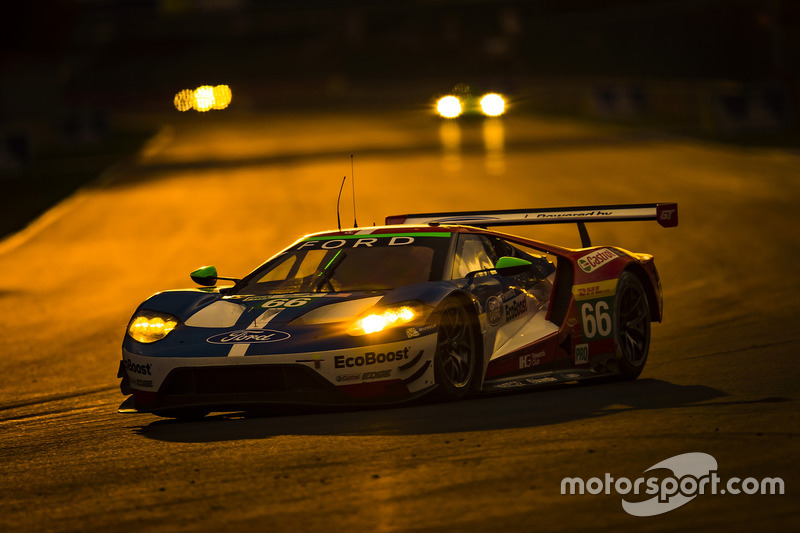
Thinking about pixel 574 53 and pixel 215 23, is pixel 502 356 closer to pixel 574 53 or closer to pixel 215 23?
pixel 574 53

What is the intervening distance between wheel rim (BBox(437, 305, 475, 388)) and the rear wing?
1.48 metres

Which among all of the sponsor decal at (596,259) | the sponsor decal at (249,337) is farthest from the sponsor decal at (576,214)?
the sponsor decal at (249,337)

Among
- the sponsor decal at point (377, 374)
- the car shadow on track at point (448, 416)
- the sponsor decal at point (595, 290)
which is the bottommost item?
the car shadow on track at point (448, 416)

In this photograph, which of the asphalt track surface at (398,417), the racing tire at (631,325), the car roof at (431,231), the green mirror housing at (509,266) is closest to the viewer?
the asphalt track surface at (398,417)

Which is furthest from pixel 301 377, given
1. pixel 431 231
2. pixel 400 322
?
pixel 431 231

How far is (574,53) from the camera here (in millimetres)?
80062

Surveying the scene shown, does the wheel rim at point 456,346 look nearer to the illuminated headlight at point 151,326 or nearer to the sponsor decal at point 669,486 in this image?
the illuminated headlight at point 151,326

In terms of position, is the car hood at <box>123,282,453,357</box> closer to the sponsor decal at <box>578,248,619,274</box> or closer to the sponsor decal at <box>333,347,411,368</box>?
the sponsor decal at <box>333,347,411,368</box>

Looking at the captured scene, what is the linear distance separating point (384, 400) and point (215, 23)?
95177 millimetres

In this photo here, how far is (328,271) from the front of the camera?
8.94 metres

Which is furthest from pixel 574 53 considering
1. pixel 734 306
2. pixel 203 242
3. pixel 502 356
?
pixel 502 356

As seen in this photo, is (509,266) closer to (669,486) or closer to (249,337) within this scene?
(249,337)

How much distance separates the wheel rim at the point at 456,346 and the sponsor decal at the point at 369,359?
283 mm

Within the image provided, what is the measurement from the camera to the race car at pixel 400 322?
7734 mm
